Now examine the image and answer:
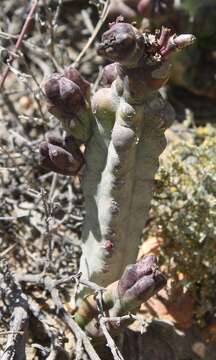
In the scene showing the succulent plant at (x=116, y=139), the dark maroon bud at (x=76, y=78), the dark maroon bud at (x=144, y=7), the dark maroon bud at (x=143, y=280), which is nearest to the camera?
the succulent plant at (x=116, y=139)

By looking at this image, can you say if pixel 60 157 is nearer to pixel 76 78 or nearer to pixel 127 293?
pixel 76 78

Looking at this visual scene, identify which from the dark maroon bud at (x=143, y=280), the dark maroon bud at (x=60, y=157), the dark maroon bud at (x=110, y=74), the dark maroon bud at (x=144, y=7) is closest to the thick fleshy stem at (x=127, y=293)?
the dark maroon bud at (x=143, y=280)

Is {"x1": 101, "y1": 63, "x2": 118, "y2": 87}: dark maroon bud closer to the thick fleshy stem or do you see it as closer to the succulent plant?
the succulent plant

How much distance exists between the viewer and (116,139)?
1.68m

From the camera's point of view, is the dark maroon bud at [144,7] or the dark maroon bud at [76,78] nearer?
the dark maroon bud at [76,78]

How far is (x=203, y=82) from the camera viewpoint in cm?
315

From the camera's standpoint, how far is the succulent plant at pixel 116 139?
1538 millimetres

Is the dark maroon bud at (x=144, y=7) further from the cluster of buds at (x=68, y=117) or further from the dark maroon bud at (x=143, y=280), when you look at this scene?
the dark maroon bud at (x=143, y=280)

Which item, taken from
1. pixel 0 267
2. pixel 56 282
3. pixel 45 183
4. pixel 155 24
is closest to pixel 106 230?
pixel 56 282

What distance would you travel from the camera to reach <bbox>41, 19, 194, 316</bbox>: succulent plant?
60.6 inches

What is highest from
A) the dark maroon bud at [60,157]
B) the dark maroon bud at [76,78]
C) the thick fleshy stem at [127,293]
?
the dark maroon bud at [76,78]

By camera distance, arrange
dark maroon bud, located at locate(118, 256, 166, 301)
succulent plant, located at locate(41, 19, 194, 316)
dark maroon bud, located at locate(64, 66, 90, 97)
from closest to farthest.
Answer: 1. succulent plant, located at locate(41, 19, 194, 316)
2. dark maroon bud, located at locate(118, 256, 166, 301)
3. dark maroon bud, located at locate(64, 66, 90, 97)

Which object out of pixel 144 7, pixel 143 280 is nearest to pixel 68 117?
pixel 143 280

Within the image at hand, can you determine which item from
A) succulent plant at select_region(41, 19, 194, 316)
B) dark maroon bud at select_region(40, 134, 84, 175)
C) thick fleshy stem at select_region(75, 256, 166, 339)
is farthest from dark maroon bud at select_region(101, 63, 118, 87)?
thick fleshy stem at select_region(75, 256, 166, 339)
